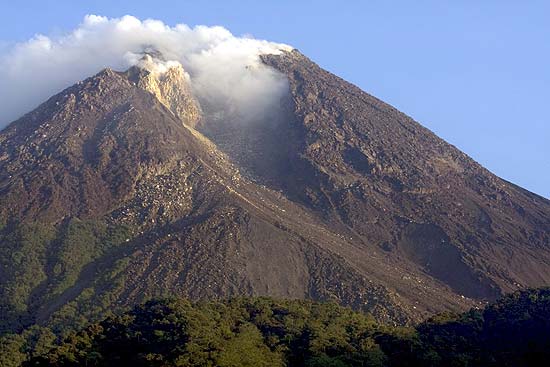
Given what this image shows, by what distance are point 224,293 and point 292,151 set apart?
57241 millimetres

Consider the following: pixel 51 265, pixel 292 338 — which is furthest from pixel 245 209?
pixel 292 338

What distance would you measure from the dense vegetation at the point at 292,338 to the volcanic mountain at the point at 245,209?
2209 centimetres

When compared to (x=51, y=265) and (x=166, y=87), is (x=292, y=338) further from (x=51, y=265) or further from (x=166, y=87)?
(x=166, y=87)

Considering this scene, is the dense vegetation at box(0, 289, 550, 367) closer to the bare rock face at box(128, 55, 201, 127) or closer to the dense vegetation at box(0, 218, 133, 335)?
the dense vegetation at box(0, 218, 133, 335)

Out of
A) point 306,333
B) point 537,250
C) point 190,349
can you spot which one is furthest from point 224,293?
point 537,250

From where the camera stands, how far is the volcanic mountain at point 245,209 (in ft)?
415

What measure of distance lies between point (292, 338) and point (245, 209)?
2179 inches

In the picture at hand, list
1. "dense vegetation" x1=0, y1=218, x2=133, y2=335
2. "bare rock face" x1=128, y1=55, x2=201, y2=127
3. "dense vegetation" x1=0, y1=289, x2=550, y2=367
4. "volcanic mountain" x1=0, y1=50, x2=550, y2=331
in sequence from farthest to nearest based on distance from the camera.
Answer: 1. "bare rock face" x1=128, y1=55, x2=201, y2=127
2. "volcanic mountain" x1=0, y1=50, x2=550, y2=331
3. "dense vegetation" x1=0, y1=218, x2=133, y2=335
4. "dense vegetation" x1=0, y1=289, x2=550, y2=367

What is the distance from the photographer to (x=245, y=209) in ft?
469

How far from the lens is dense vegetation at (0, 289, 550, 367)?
8206 centimetres

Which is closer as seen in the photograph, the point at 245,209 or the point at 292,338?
the point at 292,338

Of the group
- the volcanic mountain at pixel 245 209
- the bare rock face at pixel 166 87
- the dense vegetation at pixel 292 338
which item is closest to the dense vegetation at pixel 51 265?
the volcanic mountain at pixel 245 209

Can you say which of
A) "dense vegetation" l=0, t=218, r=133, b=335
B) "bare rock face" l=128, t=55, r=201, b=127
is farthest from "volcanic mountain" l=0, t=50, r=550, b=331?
"bare rock face" l=128, t=55, r=201, b=127

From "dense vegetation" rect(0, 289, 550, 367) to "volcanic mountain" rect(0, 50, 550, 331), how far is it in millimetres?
22089
